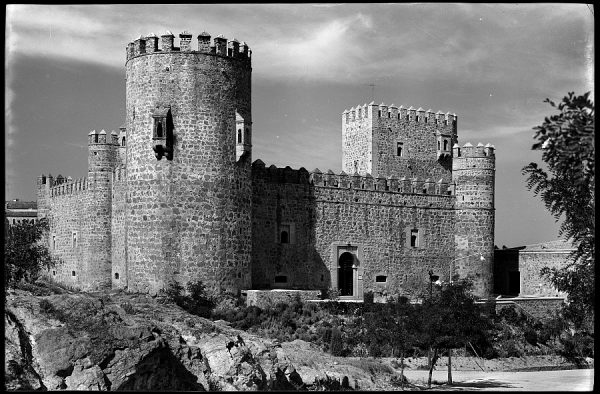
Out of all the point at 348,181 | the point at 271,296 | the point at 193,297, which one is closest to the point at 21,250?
the point at 193,297

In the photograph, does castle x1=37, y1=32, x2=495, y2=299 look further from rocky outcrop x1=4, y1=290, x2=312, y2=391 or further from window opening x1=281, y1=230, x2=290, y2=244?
rocky outcrop x1=4, y1=290, x2=312, y2=391

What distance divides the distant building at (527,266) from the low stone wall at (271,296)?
1249cm

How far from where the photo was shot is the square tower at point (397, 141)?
140 ft

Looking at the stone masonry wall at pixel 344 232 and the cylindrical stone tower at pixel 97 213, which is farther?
the cylindrical stone tower at pixel 97 213

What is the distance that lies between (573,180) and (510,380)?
47.8 ft

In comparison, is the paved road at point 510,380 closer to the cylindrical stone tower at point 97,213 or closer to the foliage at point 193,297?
the foliage at point 193,297

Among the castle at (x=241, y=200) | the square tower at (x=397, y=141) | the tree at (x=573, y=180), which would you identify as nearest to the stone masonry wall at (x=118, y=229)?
the castle at (x=241, y=200)

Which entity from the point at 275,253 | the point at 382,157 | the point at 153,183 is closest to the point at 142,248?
the point at 153,183

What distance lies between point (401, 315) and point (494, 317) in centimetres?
784

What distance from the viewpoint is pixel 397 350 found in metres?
29.4

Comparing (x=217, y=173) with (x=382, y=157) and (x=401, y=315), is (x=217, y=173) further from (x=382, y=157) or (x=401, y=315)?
Result: (x=382, y=157)

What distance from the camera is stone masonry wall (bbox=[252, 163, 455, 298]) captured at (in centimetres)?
3503

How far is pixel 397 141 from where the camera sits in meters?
43.2

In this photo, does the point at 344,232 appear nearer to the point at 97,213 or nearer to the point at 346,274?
the point at 346,274
